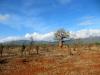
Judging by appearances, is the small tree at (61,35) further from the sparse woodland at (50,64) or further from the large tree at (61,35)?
the sparse woodland at (50,64)

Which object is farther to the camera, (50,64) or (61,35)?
(61,35)

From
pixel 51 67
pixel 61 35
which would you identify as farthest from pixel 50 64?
pixel 61 35

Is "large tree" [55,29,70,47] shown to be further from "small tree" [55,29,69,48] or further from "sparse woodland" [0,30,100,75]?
Result: "sparse woodland" [0,30,100,75]

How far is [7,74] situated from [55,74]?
5.60 meters

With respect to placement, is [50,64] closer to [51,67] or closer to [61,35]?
[51,67]

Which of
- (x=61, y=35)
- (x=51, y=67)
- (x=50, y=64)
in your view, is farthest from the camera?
(x=61, y=35)

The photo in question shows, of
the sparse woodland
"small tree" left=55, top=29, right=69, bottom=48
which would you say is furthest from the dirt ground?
"small tree" left=55, top=29, right=69, bottom=48

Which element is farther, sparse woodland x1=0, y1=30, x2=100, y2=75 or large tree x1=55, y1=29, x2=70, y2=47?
large tree x1=55, y1=29, x2=70, y2=47

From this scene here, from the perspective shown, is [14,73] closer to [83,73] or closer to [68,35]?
[83,73]

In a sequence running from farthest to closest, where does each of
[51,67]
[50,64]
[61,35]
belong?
[61,35] < [50,64] < [51,67]

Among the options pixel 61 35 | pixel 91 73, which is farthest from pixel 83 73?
pixel 61 35

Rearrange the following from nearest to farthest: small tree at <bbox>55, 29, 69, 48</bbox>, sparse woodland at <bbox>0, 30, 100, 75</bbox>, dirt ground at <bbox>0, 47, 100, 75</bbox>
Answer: dirt ground at <bbox>0, 47, 100, 75</bbox> → sparse woodland at <bbox>0, 30, 100, 75</bbox> → small tree at <bbox>55, 29, 69, 48</bbox>

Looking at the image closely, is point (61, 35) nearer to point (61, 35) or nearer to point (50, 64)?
point (61, 35)

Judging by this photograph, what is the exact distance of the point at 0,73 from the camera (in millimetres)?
24844
